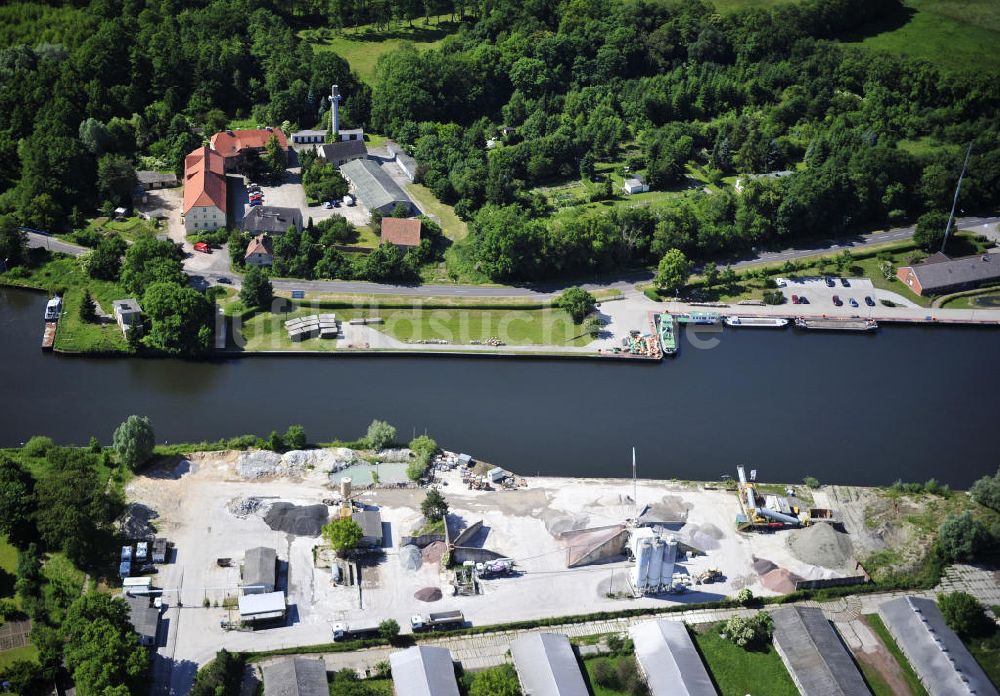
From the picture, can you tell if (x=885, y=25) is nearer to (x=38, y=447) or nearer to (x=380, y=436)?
(x=380, y=436)

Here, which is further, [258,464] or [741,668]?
[258,464]

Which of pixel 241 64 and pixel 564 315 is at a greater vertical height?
pixel 241 64

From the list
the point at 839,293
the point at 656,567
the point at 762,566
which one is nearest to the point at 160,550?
the point at 656,567

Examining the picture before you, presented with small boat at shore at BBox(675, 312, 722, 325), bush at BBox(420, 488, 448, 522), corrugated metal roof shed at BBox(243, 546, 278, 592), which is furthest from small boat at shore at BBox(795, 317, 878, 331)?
corrugated metal roof shed at BBox(243, 546, 278, 592)

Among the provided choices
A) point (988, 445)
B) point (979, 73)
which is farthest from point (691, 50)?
point (988, 445)

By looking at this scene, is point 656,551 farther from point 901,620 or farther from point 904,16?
point 904,16

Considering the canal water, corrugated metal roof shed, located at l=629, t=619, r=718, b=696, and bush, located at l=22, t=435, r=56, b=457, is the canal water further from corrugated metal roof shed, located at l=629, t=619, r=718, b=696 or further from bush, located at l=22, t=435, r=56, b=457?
corrugated metal roof shed, located at l=629, t=619, r=718, b=696
